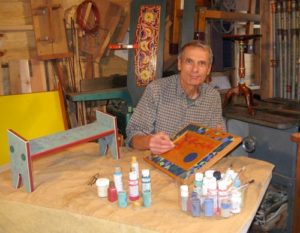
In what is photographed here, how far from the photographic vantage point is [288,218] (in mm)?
1802

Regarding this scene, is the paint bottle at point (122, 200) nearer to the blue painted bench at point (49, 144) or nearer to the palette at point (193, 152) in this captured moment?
the palette at point (193, 152)

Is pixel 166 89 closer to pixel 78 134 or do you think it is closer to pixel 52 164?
pixel 78 134

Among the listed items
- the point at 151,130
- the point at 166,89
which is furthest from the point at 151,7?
the point at 151,130

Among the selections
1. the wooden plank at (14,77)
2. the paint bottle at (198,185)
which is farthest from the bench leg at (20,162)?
the wooden plank at (14,77)

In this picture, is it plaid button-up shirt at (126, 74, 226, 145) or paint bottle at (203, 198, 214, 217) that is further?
plaid button-up shirt at (126, 74, 226, 145)

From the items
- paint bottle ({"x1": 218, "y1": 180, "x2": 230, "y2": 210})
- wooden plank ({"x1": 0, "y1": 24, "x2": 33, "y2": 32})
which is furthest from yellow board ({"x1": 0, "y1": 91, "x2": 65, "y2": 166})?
paint bottle ({"x1": 218, "y1": 180, "x2": 230, "y2": 210})

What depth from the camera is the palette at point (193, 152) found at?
4.31ft

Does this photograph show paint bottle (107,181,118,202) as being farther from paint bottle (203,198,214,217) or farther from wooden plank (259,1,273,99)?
wooden plank (259,1,273,99)

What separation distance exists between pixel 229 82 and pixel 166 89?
6.10 ft

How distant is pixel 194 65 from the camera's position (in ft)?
5.78

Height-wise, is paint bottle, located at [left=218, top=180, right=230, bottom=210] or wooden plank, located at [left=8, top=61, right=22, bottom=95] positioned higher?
wooden plank, located at [left=8, top=61, right=22, bottom=95]

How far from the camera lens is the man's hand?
4.83 feet

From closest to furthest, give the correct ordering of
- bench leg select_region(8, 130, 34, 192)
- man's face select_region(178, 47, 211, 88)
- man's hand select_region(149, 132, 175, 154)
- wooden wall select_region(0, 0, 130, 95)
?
1. bench leg select_region(8, 130, 34, 192)
2. man's hand select_region(149, 132, 175, 154)
3. man's face select_region(178, 47, 211, 88)
4. wooden wall select_region(0, 0, 130, 95)

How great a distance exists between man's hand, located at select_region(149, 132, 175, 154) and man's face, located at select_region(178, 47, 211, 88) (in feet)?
1.44
